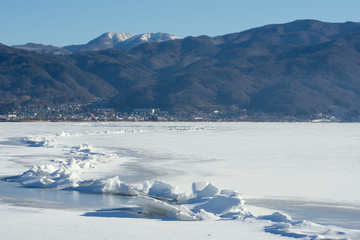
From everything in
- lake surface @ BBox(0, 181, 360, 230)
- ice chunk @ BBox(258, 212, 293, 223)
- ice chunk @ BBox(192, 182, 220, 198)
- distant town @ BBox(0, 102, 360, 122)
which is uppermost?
distant town @ BBox(0, 102, 360, 122)

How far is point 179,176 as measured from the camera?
19.8 m

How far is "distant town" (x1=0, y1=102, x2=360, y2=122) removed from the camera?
137m

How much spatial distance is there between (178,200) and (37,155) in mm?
14842

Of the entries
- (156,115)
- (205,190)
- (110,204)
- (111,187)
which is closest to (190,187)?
(205,190)

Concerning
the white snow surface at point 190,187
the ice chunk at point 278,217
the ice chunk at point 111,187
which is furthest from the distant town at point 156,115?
the ice chunk at point 278,217

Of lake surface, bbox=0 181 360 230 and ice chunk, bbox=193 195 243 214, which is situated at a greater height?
ice chunk, bbox=193 195 243 214

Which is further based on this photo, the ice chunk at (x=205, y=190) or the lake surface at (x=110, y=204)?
the ice chunk at (x=205, y=190)

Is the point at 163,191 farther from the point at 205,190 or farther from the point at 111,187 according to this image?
the point at 111,187

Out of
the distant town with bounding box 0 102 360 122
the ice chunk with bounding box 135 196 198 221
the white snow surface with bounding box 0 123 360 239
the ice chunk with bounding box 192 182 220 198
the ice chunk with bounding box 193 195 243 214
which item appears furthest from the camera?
the distant town with bounding box 0 102 360 122

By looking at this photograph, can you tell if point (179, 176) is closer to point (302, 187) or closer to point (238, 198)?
point (302, 187)

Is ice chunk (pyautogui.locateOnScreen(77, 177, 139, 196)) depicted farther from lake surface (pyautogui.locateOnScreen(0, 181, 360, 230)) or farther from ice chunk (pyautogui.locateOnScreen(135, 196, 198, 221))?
ice chunk (pyautogui.locateOnScreen(135, 196, 198, 221))

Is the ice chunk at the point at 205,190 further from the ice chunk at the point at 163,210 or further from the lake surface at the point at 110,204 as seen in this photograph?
the ice chunk at the point at 163,210

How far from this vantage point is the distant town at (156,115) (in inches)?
5384

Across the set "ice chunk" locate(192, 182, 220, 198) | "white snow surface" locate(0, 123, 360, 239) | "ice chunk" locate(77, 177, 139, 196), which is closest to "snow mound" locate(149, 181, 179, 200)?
"white snow surface" locate(0, 123, 360, 239)
